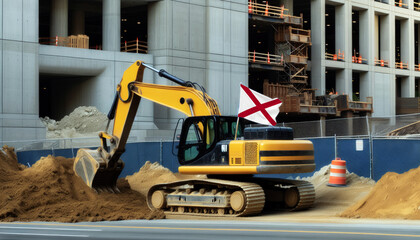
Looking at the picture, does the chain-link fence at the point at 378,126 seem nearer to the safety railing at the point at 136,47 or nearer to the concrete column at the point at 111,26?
the concrete column at the point at 111,26

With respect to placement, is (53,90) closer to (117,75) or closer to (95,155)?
(117,75)

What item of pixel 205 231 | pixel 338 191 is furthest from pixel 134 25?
pixel 205 231

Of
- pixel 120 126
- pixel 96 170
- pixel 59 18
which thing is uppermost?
pixel 59 18

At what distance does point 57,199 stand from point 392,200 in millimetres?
9925

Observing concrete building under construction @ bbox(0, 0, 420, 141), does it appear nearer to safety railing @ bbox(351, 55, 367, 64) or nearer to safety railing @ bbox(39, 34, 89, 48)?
safety railing @ bbox(39, 34, 89, 48)

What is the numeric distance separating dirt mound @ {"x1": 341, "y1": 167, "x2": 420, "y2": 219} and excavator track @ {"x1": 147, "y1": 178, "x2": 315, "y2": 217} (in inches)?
73.1

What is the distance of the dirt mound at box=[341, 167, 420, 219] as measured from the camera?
56.9 feet

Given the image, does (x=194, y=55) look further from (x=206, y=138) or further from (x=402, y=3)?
(x=402, y=3)

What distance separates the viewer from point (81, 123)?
41125mm

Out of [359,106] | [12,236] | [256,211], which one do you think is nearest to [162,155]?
[256,211]

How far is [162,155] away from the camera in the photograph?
1193 inches

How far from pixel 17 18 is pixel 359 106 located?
35.3 meters

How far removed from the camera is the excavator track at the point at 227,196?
58.6 ft

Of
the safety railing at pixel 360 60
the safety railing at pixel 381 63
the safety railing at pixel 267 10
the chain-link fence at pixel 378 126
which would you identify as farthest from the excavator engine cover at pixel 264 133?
the safety railing at pixel 381 63
